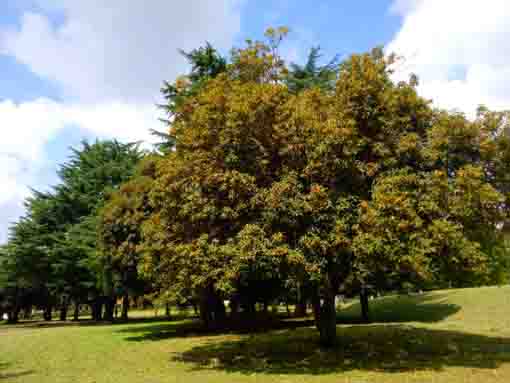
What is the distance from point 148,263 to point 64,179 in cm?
3285

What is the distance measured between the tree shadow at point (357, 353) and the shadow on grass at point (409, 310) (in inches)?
381

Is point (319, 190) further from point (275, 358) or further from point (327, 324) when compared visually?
point (275, 358)

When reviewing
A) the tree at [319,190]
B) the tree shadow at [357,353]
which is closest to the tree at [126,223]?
the tree shadow at [357,353]

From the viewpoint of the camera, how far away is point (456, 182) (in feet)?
43.6

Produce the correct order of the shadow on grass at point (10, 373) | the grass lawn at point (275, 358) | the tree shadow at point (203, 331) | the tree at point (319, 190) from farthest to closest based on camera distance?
the tree shadow at point (203, 331), the shadow on grass at point (10, 373), the tree at point (319, 190), the grass lawn at point (275, 358)

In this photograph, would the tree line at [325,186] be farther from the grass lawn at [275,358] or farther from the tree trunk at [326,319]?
the grass lawn at [275,358]

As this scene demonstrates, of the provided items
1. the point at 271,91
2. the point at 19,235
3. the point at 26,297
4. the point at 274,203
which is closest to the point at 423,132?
the point at 271,91

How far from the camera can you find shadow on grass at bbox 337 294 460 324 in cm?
3033

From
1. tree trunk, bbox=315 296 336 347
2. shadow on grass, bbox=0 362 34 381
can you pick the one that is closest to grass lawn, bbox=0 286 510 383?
shadow on grass, bbox=0 362 34 381

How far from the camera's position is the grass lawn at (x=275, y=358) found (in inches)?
466

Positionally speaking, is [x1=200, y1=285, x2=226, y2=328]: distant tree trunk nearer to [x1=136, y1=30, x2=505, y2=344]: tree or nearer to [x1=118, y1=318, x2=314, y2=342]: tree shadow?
[x1=118, y1=318, x2=314, y2=342]: tree shadow

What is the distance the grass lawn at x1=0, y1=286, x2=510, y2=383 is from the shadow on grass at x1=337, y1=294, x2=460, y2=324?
5.30 m

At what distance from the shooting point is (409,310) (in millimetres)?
35406

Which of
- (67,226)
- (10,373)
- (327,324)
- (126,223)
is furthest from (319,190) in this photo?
(67,226)
